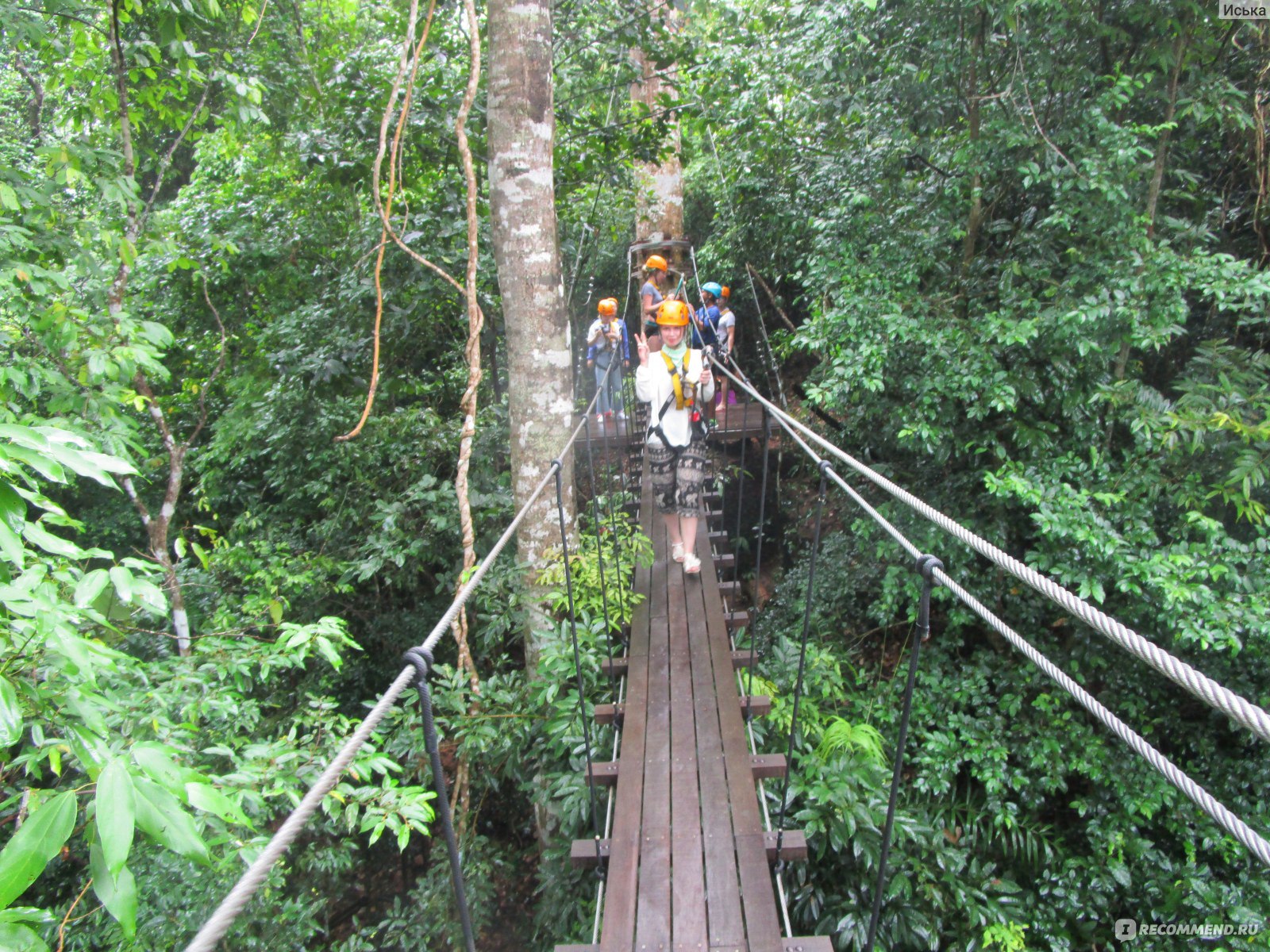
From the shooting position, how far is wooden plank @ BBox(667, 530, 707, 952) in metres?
1.48

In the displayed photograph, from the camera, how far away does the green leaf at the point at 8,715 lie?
950mm

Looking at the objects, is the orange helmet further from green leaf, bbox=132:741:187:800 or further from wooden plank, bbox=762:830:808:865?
green leaf, bbox=132:741:187:800

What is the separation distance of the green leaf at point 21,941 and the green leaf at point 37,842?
1.08 ft

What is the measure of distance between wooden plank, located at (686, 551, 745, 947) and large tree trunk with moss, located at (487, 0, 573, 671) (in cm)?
76

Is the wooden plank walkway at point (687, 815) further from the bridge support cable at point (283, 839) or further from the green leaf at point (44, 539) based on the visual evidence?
the green leaf at point (44, 539)

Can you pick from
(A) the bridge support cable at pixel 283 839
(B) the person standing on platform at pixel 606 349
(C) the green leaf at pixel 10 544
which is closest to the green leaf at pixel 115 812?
(A) the bridge support cable at pixel 283 839

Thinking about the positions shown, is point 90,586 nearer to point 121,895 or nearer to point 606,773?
point 121,895

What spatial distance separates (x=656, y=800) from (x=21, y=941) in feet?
3.96

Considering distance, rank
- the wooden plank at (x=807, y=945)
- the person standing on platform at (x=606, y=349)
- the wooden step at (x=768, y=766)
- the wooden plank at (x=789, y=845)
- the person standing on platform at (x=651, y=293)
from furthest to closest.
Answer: the person standing on platform at (x=651, y=293), the person standing on platform at (x=606, y=349), the wooden step at (x=768, y=766), the wooden plank at (x=789, y=845), the wooden plank at (x=807, y=945)

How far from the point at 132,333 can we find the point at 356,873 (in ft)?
10.1

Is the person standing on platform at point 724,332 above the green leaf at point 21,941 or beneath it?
above

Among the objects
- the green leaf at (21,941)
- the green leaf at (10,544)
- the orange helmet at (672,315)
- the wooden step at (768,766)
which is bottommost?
the green leaf at (21,941)

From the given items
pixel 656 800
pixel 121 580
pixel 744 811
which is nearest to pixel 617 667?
pixel 656 800

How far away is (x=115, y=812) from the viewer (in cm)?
78
